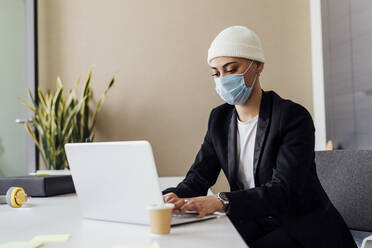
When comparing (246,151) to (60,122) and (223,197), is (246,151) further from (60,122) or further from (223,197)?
(60,122)

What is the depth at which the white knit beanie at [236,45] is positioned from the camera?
1.55 m

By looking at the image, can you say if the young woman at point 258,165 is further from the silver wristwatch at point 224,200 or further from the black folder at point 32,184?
the black folder at point 32,184

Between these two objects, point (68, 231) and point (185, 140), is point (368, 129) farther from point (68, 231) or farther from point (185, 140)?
point (68, 231)

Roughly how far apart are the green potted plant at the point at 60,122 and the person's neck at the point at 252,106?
1.75m

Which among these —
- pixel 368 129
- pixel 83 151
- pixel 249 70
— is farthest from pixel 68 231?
pixel 368 129

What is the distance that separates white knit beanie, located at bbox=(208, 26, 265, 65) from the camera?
1.55 metres

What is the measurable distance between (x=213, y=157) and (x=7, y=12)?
262 centimetres

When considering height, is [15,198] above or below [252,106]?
below

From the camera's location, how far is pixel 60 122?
10.2 feet

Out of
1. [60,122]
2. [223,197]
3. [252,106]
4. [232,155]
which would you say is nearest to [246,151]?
[232,155]

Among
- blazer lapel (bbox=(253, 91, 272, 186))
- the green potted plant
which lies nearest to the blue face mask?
blazer lapel (bbox=(253, 91, 272, 186))

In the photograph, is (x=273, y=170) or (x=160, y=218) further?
(x=273, y=170)

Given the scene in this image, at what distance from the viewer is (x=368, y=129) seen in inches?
90.8

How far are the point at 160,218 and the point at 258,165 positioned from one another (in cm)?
69
